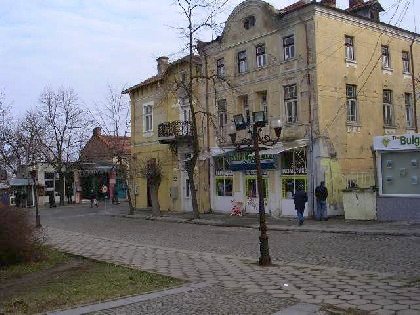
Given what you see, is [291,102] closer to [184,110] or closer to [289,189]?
[289,189]

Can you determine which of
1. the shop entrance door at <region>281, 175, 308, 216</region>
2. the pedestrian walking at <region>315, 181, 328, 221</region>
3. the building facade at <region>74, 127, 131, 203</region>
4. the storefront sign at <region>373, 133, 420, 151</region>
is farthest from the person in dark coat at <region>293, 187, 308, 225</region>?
the building facade at <region>74, 127, 131, 203</region>

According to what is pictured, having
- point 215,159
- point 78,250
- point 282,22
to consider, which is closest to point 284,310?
point 78,250

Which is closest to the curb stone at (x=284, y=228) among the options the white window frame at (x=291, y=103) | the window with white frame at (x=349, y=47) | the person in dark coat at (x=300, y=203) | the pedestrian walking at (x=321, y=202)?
the person in dark coat at (x=300, y=203)

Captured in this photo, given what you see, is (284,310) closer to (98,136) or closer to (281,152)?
(281,152)

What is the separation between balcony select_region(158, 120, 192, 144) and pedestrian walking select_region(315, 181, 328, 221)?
10.8 metres

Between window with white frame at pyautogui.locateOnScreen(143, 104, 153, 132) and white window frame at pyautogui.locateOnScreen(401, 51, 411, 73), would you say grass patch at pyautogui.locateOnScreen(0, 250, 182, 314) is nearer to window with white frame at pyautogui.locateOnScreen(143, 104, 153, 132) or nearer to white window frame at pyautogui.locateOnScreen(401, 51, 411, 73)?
white window frame at pyautogui.locateOnScreen(401, 51, 411, 73)

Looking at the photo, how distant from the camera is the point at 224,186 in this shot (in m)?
30.1

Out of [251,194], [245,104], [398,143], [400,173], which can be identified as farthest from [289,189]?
[398,143]

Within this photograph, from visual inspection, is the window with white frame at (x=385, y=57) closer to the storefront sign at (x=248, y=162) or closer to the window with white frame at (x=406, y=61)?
the window with white frame at (x=406, y=61)

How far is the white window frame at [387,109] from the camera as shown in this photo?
2773 cm

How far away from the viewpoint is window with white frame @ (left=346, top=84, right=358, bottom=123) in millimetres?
25984

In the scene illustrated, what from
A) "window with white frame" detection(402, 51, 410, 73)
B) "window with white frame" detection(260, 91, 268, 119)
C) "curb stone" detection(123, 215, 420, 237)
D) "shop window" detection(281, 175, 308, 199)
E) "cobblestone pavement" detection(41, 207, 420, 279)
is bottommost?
"cobblestone pavement" detection(41, 207, 420, 279)

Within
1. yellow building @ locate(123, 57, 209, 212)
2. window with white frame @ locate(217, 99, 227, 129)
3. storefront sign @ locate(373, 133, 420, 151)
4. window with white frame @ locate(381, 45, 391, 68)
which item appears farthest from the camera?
yellow building @ locate(123, 57, 209, 212)

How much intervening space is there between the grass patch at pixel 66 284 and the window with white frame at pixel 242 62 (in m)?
17.5
